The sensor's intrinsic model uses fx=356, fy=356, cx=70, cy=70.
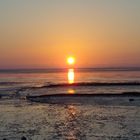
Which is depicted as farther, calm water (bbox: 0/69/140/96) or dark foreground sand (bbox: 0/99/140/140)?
calm water (bbox: 0/69/140/96)

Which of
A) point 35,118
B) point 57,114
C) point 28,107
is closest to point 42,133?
point 35,118

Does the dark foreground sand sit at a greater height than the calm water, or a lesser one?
lesser

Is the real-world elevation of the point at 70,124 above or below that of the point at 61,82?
below

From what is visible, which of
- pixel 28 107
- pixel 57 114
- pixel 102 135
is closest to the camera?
pixel 102 135

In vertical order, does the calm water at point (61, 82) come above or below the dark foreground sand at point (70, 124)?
above

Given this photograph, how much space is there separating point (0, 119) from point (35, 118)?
9.10 feet

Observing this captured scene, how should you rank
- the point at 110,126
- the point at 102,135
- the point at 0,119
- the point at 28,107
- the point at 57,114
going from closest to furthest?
the point at 102,135 → the point at 110,126 → the point at 0,119 → the point at 57,114 → the point at 28,107

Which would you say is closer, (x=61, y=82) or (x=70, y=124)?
(x=70, y=124)

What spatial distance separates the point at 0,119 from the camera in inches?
1112

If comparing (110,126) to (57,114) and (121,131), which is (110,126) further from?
(57,114)

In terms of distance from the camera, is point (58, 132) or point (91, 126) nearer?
point (58, 132)

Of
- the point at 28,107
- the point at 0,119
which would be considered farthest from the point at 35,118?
the point at 28,107

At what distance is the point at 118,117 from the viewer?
28.8 metres

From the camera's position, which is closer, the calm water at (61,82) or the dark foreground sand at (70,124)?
the dark foreground sand at (70,124)
